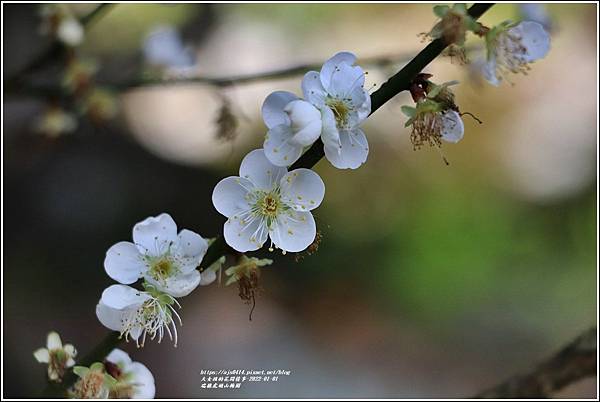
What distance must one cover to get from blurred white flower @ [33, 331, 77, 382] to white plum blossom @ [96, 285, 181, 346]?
0.08 metres

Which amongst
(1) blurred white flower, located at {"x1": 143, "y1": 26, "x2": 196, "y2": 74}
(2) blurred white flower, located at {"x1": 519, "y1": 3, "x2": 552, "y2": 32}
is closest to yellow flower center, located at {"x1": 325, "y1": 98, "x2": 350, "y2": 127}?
(2) blurred white flower, located at {"x1": 519, "y1": 3, "x2": 552, "y2": 32}

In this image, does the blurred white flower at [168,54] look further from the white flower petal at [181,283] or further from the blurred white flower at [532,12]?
the white flower petal at [181,283]

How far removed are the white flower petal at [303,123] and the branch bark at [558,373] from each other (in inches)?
23.2

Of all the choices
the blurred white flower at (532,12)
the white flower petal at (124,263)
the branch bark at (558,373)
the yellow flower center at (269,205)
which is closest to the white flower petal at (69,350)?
the white flower petal at (124,263)

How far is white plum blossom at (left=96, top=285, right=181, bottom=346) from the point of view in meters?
0.47

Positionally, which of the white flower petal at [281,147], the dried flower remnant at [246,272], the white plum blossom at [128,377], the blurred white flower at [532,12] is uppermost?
the blurred white flower at [532,12]

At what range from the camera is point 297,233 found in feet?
1.56

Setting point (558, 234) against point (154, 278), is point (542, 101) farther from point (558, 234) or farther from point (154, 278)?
point (154, 278)

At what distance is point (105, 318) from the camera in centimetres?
47

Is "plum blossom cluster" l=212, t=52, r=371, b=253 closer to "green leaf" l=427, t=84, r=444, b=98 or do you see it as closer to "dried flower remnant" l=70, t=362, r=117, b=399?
"green leaf" l=427, t=84, r=444, b=98

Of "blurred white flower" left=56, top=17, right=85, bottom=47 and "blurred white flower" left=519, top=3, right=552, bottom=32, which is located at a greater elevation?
"blurred white flower" left=519, top=3, right=552, bottom=32

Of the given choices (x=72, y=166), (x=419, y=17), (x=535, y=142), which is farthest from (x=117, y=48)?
(x=535, y=142)

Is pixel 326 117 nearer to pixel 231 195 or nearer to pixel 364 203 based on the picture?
pixel 231 195

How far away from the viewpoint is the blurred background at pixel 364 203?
1.42 metres
